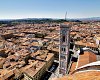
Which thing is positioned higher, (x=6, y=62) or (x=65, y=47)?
(x=65, y=47)

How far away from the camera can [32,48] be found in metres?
54.3

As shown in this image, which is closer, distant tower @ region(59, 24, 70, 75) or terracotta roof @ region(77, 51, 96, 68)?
terracotta roof @ region(77, 51, 96, 68)

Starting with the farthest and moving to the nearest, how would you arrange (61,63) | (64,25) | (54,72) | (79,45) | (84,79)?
(79,45) < (54,72) < (61,63) < (64,25) < (84,79)

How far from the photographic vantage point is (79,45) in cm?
6012

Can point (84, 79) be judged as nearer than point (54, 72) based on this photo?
Yes

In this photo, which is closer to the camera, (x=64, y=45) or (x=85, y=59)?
(x=85, y=59)

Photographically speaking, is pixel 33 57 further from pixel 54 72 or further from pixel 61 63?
pixel 61 63

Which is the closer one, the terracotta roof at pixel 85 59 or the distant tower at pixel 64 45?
the terracotta roof at pixel 85 59

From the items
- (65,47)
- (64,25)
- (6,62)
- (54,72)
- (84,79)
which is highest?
(64,25)

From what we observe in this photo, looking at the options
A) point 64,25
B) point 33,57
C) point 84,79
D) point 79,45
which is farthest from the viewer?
point 79,45

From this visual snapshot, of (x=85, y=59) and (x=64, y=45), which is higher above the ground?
(x=64, y=45)

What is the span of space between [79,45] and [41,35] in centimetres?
4572

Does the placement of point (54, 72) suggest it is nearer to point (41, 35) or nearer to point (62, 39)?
point (62, 39)

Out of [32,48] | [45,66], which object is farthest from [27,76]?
[32,48]
